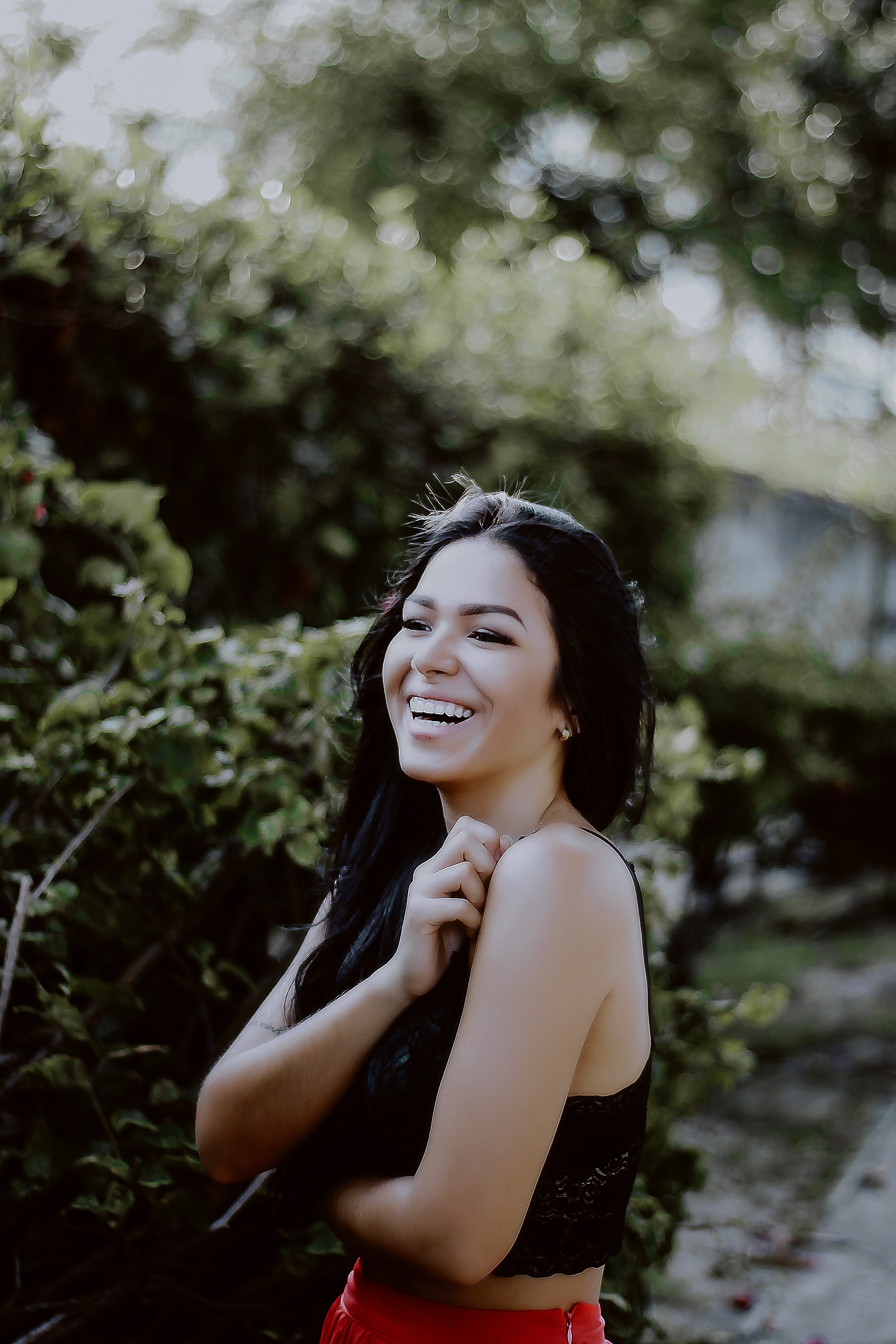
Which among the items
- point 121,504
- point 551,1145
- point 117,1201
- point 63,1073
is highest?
point 121,504

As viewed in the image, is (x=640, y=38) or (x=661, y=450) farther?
(x=640, y=38)

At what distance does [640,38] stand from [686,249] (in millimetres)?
2929

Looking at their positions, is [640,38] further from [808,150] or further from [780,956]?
[780,956]

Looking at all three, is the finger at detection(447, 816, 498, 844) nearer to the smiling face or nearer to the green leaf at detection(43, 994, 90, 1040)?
the smiling face

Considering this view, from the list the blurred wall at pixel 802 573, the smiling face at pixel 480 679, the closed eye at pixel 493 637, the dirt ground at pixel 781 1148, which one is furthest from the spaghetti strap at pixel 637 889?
the blurred wall at pixel 802 573

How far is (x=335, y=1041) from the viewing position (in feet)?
4.28

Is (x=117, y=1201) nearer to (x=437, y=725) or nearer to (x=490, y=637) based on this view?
(x=437, y=725)

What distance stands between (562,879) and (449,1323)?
595 mm

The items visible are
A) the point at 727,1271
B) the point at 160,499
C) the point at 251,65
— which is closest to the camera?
the point at 727,1271

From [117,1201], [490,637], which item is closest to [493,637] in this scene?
[490,637]

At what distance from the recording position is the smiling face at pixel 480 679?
1.36 m

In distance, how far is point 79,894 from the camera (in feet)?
6.31

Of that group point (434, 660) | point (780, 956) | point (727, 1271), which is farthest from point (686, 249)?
point (434, 660)

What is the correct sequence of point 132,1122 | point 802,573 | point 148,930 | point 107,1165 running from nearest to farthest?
1. point 107,1165
2. point 132,1122
3. point 148,930
4. point 802,573
